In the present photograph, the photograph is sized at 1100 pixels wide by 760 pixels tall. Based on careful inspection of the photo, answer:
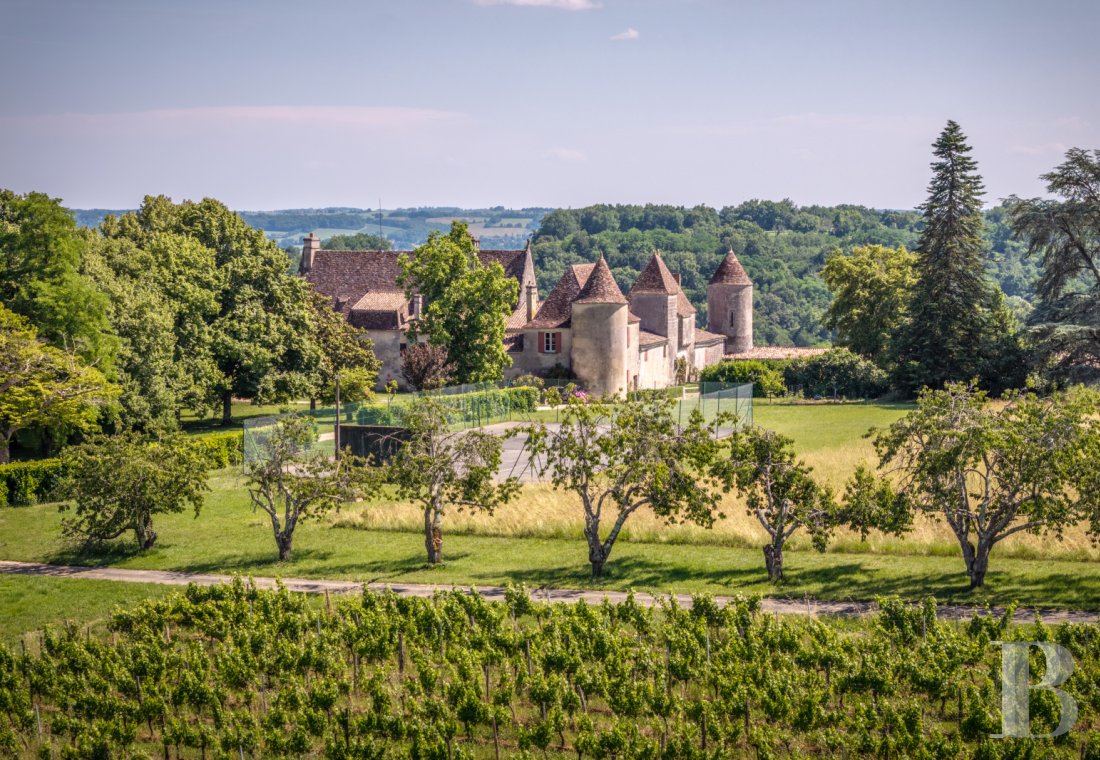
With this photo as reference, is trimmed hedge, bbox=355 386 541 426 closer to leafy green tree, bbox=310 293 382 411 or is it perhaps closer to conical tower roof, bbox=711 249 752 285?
leafy green tree, bbox=310 293 382 411

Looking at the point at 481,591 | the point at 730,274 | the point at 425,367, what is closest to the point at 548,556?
the point at 481,591

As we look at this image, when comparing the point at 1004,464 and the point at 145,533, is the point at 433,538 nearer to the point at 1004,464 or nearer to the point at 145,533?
the point at 145,533

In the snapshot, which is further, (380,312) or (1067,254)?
(380,312)

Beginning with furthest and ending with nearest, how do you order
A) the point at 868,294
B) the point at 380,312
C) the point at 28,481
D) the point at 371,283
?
the point at 371,283
the point at 868,294
the point at 380,312
the point at 28,481

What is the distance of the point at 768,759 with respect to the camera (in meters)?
18.2

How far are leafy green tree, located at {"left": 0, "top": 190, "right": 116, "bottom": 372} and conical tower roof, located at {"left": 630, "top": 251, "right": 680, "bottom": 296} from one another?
130 ft

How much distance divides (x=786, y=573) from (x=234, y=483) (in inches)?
935

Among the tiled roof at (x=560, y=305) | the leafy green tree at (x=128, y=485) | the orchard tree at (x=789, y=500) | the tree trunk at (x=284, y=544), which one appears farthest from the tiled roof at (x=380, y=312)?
the orchard tree at (x=789, y=500)

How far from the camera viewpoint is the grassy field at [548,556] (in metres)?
27.7

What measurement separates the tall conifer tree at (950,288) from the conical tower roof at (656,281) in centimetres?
1679

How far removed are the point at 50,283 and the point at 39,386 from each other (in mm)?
6845

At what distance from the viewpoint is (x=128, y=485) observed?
32.9 m

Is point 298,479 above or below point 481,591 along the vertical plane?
above

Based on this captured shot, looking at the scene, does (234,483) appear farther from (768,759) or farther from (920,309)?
(920,309)
